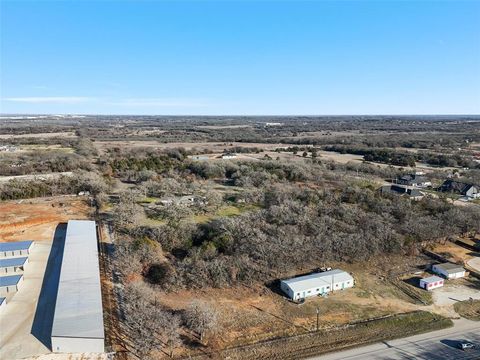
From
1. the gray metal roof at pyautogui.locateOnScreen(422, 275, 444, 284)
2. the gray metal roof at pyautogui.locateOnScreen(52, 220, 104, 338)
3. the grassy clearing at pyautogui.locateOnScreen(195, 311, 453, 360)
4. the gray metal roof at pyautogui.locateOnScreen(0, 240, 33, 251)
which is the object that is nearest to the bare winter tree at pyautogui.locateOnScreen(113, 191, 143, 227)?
the gray metal roof at pyautogui.locateOnScreen(52, 220, 104, 338)

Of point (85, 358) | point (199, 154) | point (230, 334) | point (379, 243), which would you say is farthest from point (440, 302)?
point (199, 154)

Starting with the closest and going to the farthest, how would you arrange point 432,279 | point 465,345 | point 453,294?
point 465,345, point 453,294, point 432,279

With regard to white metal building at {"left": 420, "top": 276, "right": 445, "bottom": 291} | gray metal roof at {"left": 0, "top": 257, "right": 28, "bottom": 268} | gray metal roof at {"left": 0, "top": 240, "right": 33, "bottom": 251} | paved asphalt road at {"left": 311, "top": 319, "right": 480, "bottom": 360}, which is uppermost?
gray metal roof at {"left": 0, "top": 240, "right": 33, "bottom": 251}

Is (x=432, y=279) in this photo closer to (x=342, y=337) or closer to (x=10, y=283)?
(x=342, y=337)

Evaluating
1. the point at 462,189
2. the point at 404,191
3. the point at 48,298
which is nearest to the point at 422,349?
the point at 48,298

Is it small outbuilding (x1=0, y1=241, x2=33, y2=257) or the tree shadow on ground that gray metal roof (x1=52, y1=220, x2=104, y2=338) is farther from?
small outbuilding (x1=0, y1=241, x2=33, y2=257)

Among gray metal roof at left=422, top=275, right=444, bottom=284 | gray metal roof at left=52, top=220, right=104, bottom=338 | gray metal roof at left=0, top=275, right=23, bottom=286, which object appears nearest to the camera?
gray metal roof at left=52, top=220, right=104, bottom=338
